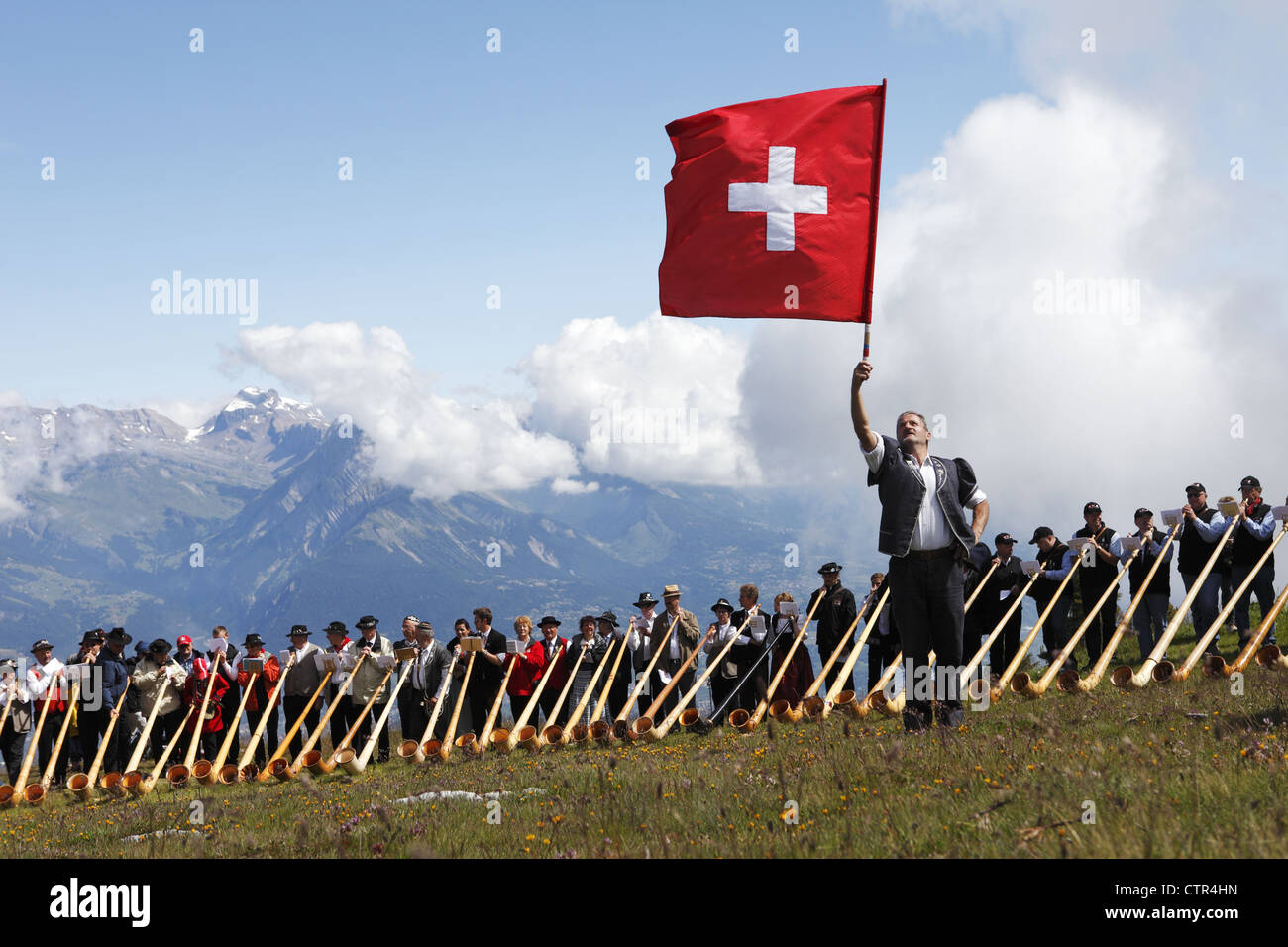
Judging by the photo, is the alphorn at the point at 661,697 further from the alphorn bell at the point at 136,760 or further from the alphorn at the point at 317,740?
the alphorn bell at the point at 136,760

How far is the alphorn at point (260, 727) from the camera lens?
15336 mm

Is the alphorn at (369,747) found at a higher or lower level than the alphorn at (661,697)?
lower

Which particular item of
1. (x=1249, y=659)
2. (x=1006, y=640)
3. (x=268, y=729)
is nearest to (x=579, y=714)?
(x=268, y=729)

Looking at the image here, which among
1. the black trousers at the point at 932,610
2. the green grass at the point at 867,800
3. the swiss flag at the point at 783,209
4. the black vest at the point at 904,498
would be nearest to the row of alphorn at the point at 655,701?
the green grass at the point at 867,800

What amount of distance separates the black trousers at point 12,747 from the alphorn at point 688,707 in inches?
457

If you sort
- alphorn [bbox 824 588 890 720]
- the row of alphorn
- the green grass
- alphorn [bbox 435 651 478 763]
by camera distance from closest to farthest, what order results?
the green grass
the row of alphorn
alphorn [bbox 824 588 890 720]
alphorn [bbox 435 651 478 763]

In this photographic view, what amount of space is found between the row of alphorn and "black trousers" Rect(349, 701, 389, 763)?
19 cm

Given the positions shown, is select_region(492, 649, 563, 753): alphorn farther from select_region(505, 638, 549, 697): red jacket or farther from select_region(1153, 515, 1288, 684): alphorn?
select_region(1153, 515, 1288, 684): alphorn

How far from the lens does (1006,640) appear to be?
52.9 ft

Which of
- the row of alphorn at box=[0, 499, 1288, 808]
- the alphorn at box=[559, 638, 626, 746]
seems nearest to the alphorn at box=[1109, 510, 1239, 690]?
the row of alphorn at box=[0, 499, 1288, 808]

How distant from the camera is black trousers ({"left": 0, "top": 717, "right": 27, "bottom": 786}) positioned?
1784 cm

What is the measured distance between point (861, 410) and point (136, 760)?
549 inches
